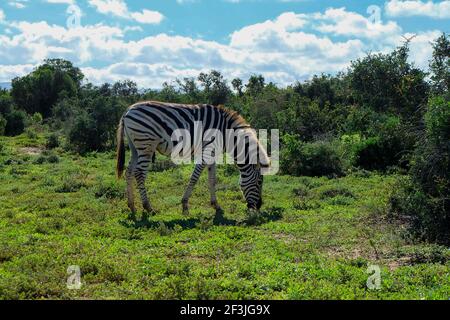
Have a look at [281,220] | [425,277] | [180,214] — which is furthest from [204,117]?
[425,277]

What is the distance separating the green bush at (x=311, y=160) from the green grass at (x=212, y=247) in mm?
2409

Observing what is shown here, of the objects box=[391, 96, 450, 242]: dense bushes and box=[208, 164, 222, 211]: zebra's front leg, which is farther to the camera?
box=[208, 164, 222, 211]: zebra's front leg

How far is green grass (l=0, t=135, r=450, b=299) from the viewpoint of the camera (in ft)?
19.7

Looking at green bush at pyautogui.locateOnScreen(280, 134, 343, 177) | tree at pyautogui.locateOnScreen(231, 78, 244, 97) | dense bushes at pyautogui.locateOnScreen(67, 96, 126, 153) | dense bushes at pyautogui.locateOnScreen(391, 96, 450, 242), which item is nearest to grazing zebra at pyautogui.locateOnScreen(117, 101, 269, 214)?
dense bushes at pyautogui.locateOnScreen(391, 96, 450, 242)

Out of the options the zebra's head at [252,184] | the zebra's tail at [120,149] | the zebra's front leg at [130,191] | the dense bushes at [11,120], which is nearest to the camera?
the zebra's front leg at [130,191]

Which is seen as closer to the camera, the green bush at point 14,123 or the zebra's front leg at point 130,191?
the zebra's front leg at point 130,191

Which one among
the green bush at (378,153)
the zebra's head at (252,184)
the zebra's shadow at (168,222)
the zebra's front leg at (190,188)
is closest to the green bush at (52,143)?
the green bush at (378,153)

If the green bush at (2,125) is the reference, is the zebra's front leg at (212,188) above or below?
below

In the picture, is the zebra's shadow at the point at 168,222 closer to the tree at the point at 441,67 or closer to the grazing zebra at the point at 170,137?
the grazing zebra at the point at 170,137

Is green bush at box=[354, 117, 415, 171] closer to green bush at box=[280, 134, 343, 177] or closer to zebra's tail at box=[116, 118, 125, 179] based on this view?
green bush at box=[280, 134, 343, 177]

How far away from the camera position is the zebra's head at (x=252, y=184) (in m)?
11.5
